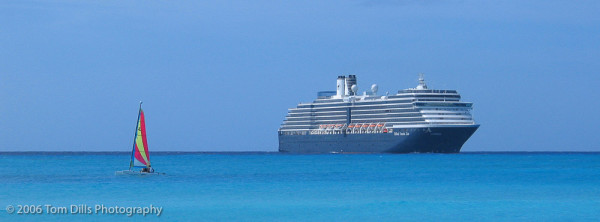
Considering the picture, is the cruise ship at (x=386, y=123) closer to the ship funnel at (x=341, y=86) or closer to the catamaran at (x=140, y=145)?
the ship funnel at (x=341, y=86)

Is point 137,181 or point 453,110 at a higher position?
point 453,110

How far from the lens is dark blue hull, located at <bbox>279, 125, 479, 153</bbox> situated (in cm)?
9500

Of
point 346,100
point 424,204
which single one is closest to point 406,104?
point 346,100

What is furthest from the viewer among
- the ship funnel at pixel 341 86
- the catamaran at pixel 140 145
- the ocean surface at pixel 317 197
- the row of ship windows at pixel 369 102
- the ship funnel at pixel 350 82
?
the ship funnel at pixel 341 86

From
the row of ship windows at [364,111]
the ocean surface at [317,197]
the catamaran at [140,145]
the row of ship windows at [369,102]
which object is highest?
the row of ship windows at [369,102]

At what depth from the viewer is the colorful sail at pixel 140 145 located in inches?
1844

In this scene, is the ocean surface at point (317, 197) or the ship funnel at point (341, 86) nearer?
the ocean surface at point (317, 197)

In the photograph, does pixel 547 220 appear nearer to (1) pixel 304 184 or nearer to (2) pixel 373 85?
(1) pixel 304 184

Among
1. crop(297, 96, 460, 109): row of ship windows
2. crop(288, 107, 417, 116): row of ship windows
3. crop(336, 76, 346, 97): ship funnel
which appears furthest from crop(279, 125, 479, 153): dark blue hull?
crop(336, 76, 346, 97): ship funnel

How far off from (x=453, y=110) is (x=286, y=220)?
71031 millimetres

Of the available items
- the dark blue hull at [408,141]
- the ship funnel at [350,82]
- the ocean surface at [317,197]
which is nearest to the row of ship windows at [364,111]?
the dark blue hull at [408,141]

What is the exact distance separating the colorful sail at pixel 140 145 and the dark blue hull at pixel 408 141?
4935cm

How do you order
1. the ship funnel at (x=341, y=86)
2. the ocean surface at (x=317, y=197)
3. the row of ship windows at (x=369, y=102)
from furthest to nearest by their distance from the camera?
the ship funnel at (x=341, y=86)
the row of ship windows at (x=369, y=102)
the ocean surface at (x=317, y=197)

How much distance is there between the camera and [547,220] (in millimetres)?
28609
